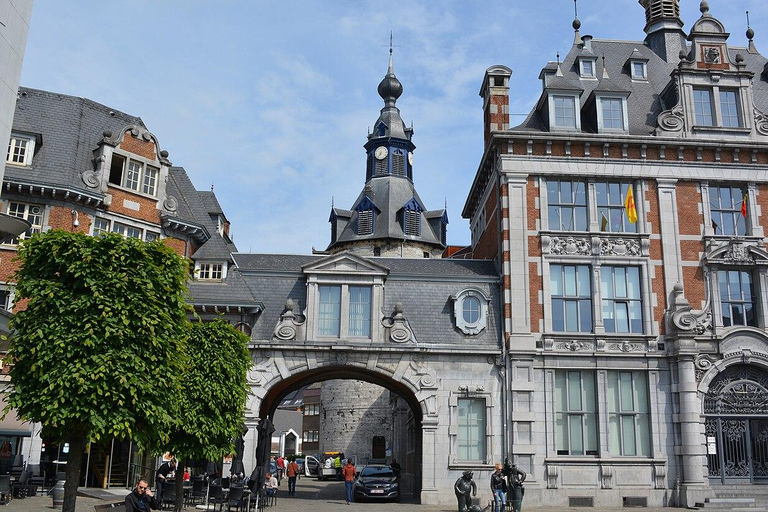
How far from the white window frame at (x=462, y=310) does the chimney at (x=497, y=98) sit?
618 centimetres

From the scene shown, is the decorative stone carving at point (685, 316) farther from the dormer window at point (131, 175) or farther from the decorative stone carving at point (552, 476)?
the dormer window at point (131, 175)

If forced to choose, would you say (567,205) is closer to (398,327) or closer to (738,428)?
(398,327)

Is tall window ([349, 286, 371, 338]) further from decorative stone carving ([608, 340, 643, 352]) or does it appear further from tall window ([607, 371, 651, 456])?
tall window ([607, 371, 651, 456])

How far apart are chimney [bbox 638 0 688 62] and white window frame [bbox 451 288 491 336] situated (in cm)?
1400

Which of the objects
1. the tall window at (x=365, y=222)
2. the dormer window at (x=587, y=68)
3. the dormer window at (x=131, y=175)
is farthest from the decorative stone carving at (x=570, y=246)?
the tall window at (x=365, y=222)

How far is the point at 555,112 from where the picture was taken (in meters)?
29.2

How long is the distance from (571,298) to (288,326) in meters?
10.1

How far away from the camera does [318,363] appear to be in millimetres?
27422

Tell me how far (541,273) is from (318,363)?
8.51 metres

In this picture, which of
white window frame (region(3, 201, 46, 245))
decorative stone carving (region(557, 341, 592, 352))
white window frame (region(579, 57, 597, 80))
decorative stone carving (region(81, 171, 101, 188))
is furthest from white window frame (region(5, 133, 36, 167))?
white window frame (region(579, 57, 597, 80))

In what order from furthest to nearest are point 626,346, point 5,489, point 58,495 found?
point 626,346 < point 58,495 < point 5,489

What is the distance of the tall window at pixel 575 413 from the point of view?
87.1 feet

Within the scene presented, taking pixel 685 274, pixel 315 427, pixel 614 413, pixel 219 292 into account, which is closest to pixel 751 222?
pixel 685 274

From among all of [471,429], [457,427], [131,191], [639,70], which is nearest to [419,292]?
[457,427]
